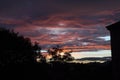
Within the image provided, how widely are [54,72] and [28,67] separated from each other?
1115cm

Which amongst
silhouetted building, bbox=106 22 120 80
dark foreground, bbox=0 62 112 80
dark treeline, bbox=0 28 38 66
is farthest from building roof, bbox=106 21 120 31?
dark treeline, bbox=0 28 38 66

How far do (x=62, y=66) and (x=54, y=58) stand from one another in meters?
33.0

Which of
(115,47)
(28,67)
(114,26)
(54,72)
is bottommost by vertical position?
(54,72)

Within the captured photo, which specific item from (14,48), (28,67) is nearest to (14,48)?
(14,48)

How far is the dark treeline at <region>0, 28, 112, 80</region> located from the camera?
3500 centimetres

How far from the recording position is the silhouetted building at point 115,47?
32.6 m

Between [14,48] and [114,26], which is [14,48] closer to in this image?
[14,48]

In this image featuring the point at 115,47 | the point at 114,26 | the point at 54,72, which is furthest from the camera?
the point at 54,72

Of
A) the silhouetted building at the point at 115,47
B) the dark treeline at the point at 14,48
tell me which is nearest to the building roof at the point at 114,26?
the silhouetted building at the point at 115,47

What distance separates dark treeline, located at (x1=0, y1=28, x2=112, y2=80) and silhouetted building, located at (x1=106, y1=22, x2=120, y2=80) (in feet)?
26.8

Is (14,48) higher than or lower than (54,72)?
higher

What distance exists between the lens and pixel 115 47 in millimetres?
33031

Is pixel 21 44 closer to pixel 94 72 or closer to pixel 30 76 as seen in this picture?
pixel 94 72

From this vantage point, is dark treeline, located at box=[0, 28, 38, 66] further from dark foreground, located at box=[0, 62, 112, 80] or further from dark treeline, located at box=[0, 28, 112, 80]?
dark foreground, located at box=[0, 62, 112, 80]
